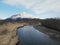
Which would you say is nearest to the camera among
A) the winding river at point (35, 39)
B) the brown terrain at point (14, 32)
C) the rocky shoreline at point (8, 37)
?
the rocky shoreline at point (8, 37)

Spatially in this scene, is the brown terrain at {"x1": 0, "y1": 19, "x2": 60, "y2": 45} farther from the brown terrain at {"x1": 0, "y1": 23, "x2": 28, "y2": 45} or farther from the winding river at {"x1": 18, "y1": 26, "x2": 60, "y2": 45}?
the winding river at {"x1": 18, "y1": 26, "x2": 60, "y2": 45}

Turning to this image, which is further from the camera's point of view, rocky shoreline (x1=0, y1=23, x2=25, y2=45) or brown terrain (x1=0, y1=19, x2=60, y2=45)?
brown terrain (x1=0, y1=19, x2=60, y2=45)

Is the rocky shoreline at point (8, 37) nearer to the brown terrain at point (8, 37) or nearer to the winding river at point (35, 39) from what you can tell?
the brown terrain at point (8, 37)

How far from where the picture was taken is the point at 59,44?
38.1 meters

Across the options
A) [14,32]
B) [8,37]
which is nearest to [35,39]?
[8,37]

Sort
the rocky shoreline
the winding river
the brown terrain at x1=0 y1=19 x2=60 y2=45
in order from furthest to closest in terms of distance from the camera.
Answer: the winding river < the brown terrain at x1=0 y1=19 x2=60 y2=45 < the rocky shoreline

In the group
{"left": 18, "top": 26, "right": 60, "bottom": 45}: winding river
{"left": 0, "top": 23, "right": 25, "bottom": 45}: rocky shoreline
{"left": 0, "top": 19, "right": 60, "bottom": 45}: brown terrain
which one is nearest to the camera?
{"left": 0, "top": 23, "right": 25, "bottom": 45}: rocky shoreline

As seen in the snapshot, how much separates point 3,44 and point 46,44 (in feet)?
35.3

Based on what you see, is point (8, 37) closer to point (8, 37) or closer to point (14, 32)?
point (8, 37)

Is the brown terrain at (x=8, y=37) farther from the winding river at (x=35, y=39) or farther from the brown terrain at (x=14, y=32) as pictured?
the winding river at (x=35, y=39)

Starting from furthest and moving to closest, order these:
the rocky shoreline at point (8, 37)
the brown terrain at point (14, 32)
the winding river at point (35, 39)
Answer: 1. the winding river at point (35, 39)
2. the brown terrain at point (14, 32)
3. the rocky shoreline at point (8, 37)

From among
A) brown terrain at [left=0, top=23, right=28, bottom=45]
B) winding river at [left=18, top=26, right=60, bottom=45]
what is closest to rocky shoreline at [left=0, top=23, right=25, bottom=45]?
brown terrain at [left=0, top=23, right=28, bottom=45]

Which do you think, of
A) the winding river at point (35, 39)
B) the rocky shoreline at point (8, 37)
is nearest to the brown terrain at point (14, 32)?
the rocky shoreline at point (8, 37)

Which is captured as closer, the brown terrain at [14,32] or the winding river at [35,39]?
the brown terrain at [14,32]
